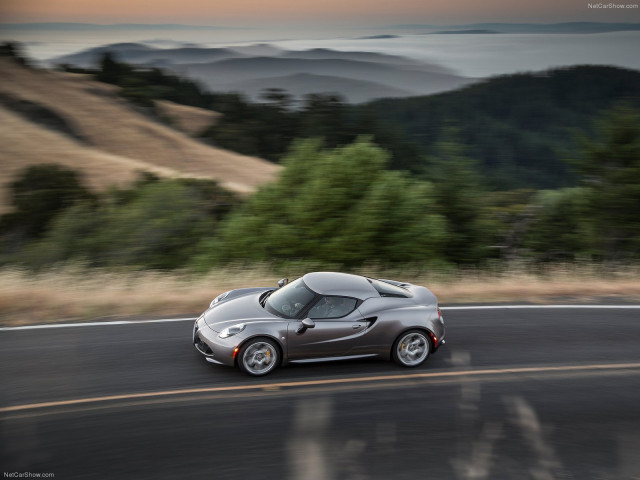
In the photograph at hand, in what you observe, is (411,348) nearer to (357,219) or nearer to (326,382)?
(326,382)

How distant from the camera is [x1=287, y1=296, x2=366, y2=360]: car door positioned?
8.15 meters

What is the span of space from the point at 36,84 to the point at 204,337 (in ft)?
204

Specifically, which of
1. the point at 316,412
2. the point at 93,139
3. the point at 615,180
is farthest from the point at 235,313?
the point at 93,139

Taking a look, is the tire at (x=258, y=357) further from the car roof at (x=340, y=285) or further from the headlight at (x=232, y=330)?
the car roof at (x=340, y=285)

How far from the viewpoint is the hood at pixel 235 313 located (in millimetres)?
8234

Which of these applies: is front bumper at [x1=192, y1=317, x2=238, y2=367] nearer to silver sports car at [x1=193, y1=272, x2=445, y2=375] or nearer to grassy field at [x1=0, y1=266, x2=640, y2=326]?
silver sports car at [x1=193, y1=272, x2=445, y2=375]

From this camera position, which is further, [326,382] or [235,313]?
[235,313]

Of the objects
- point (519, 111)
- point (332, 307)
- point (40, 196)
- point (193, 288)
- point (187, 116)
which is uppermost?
point (519, 111)

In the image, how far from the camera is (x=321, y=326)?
26.9 ft

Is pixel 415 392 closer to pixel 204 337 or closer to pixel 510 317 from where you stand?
pixel 204 337

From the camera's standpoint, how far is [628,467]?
20.9ft

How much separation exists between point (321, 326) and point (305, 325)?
294 millimetres

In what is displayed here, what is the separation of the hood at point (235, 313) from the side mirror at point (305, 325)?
1.10ft

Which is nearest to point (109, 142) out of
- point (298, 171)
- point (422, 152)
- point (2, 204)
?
point (2, 204)
